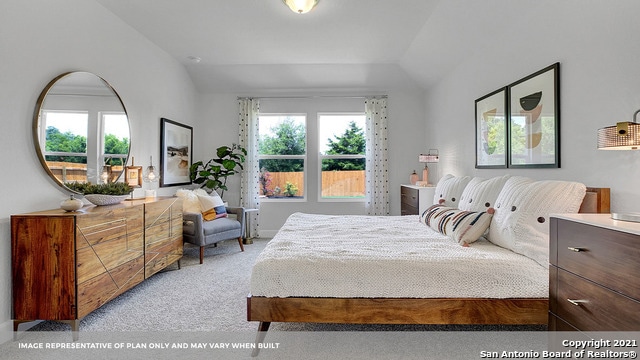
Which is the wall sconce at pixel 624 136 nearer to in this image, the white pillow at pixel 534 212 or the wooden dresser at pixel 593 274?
the wooden dresser at pixel 593 274

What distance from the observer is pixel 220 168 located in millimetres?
5000

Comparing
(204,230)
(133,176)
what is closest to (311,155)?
(204,230)

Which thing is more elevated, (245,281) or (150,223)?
(150,223)

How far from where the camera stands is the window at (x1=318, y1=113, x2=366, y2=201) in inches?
214

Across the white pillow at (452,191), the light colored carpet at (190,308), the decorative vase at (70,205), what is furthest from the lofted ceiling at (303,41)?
the light colored carpet at (190,308)

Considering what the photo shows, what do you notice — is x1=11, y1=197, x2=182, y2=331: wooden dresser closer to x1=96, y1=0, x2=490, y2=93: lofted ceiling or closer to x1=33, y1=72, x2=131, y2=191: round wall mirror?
x1=33, y1=72, x2=131, y2=191: round wall mirror

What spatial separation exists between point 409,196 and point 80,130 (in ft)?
12.8

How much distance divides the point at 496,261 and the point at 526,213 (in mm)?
410

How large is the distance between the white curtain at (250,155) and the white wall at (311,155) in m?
0.15

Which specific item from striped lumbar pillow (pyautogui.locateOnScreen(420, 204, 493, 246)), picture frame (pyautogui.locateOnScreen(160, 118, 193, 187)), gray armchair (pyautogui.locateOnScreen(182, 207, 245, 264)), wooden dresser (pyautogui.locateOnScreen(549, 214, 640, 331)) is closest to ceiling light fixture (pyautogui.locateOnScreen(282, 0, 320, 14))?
striped lumbar pillow (pyautogui.locateOnScreen(420, 204, 493, 246))

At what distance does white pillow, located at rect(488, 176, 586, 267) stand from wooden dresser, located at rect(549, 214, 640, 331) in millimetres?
251

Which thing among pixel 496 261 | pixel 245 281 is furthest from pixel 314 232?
pixel 496 261

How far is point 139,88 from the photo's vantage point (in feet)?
11.9

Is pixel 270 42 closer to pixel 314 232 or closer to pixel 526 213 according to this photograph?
pixel 314 232
